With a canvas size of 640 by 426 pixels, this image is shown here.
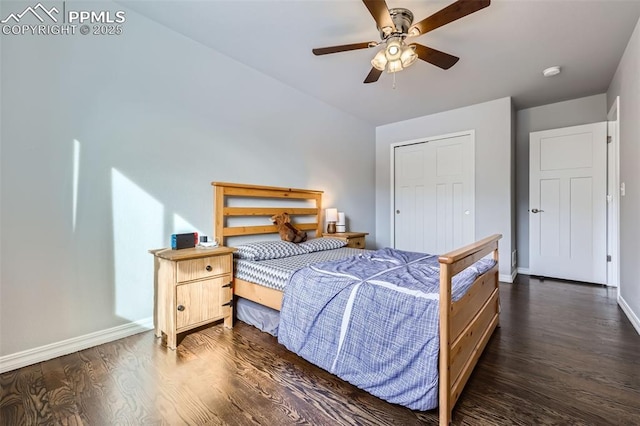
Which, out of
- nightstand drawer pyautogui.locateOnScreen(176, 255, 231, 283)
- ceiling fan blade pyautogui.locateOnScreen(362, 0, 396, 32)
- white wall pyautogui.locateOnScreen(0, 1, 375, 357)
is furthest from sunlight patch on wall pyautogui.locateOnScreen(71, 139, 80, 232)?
ceiling fan blade pyautogui.locateOnScreen(362, 0, 396, 32)

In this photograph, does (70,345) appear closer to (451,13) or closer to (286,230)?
(286,230)

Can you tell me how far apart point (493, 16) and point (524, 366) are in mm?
2529

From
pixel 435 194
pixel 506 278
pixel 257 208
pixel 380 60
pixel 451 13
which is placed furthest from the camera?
pixel 435 194

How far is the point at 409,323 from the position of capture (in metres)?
1.34

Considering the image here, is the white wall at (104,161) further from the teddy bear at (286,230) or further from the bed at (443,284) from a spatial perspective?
the teddy bear at (286,230)

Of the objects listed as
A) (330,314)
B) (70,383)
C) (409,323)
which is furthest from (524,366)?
(70,383)

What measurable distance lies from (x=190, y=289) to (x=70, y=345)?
83cm

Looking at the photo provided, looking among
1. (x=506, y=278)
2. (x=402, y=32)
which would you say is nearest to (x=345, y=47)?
(x=402, y=32)

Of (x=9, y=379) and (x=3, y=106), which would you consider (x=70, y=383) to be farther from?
(x=3, y=106)

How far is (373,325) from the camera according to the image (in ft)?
4.76

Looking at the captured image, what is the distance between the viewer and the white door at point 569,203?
357 centimetres

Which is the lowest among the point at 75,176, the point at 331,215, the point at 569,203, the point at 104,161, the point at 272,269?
the point at 272,269

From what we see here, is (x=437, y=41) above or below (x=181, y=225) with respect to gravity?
above

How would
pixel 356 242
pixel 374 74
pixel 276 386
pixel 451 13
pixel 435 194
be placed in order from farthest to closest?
pixel 435 194, pixel 356 242, pixel 374 74, pixel 451 13, pixel 276 386
